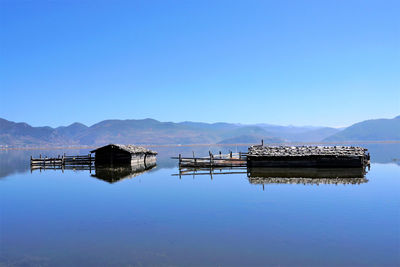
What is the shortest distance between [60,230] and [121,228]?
2861 millimetres

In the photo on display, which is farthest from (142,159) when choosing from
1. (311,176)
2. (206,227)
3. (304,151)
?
(206,227)

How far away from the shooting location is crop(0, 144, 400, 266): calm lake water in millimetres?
12820

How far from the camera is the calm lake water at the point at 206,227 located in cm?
1282

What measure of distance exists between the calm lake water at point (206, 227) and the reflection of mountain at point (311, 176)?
3231 mm

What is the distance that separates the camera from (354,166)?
4166 cm

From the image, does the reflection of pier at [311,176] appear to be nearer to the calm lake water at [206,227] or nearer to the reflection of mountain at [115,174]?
the calm lake water at [206,227]

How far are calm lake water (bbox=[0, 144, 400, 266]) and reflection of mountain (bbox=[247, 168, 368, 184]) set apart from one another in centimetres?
323

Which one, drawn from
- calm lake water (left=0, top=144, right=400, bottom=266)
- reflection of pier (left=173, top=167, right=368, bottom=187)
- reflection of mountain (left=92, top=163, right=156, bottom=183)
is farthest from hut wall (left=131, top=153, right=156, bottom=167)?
calm lake water (left=0, top=144, right=400, bottom=266)

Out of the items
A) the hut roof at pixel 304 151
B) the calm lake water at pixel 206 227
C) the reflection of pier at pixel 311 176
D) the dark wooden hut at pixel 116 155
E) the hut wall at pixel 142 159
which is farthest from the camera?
the hut wall at pixel 142 159

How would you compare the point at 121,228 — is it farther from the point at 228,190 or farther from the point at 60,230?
the point at 228,190

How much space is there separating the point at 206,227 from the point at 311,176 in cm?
2056

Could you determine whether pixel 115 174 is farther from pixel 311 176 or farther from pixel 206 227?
pixel 206 227

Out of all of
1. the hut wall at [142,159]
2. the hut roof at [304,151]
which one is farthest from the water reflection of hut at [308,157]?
the hut wall at [142,159]

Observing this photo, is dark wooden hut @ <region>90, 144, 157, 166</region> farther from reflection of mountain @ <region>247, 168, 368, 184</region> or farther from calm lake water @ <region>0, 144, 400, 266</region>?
calm lake water @ <region>0, 144, 400, 266</region>
